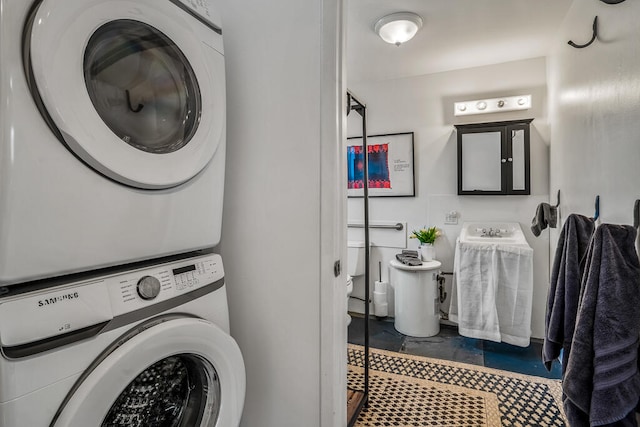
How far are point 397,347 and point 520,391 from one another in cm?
84

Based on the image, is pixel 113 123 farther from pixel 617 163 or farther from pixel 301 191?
pixel 617 163

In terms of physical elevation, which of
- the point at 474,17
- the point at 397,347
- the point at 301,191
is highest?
the point at 474,17

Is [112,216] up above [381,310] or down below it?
above

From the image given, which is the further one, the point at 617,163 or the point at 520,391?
the point at 520,391

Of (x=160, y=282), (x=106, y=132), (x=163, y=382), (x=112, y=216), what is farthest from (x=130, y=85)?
(x=163, y=382)

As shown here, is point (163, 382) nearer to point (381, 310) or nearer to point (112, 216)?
point (112, 216)

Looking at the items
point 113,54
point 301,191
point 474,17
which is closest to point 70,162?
point 113,54

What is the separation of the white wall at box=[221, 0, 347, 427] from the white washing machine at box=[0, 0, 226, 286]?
0.16 m

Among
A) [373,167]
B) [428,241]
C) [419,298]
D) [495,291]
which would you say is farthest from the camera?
[373,167]

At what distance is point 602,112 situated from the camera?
1.24 meters

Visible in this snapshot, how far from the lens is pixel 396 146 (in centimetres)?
304

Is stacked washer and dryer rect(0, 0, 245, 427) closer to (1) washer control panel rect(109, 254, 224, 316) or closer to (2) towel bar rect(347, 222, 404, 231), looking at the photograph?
(1) washer control panel rect(109, 254, 224, 316)

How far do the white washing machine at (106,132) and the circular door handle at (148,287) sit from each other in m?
0.07

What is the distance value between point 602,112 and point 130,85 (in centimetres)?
162
